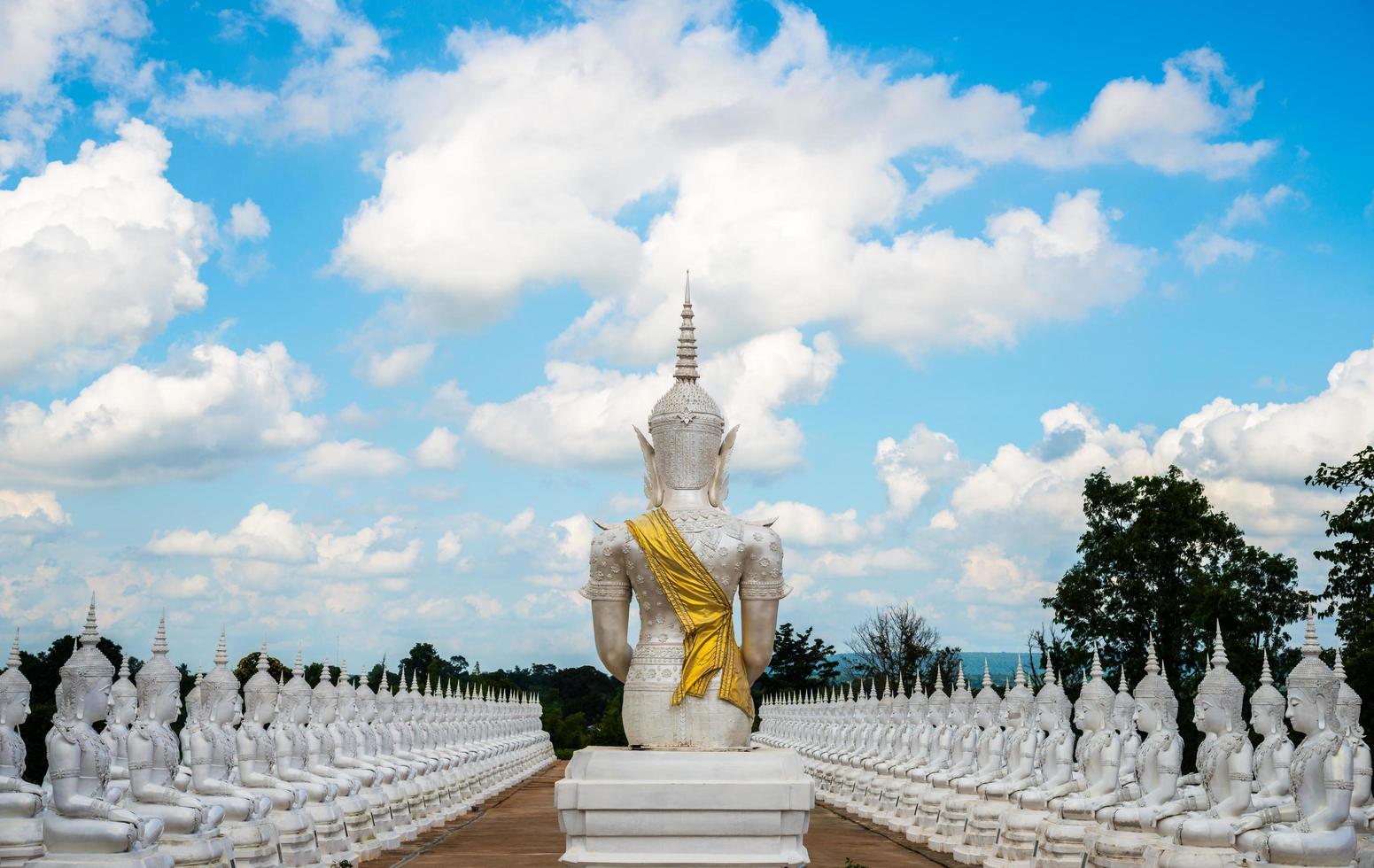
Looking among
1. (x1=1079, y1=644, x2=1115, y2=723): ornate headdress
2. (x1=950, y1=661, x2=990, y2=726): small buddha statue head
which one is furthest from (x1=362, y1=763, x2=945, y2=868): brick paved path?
(x1=1079, y1=644, x2=1115, y2=723): ornate headdress

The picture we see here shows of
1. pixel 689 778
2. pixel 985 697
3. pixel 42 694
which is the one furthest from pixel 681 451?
pixel 42 694

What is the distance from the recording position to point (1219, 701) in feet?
39.3

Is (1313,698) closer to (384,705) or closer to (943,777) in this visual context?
(943,777)

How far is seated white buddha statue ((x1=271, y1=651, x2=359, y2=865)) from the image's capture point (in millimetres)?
15820

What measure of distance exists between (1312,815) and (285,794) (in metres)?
9.21

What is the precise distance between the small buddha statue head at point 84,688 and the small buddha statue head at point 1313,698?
8.34m

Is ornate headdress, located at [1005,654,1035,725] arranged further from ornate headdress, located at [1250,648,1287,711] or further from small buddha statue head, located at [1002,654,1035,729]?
ornate headdress, located at [1250,648,1287,711]

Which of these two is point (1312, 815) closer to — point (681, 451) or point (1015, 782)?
point (681, 451)

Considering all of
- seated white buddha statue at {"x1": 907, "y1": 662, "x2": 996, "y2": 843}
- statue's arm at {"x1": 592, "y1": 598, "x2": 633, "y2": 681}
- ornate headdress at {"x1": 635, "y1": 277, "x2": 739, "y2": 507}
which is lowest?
seated white buddha statue at {"x1": 907, "y1": 662, "x2": 996, "y2": 843}

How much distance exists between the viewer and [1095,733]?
584 inches

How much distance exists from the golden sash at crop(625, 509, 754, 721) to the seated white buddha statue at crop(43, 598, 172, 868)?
4.04 meters

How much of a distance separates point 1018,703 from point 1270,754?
720cm

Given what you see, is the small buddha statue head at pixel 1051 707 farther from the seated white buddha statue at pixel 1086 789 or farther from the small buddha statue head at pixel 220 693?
the small buddha statue head at pixel 220 693

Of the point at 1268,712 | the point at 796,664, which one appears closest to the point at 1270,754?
the point at 1268,712
